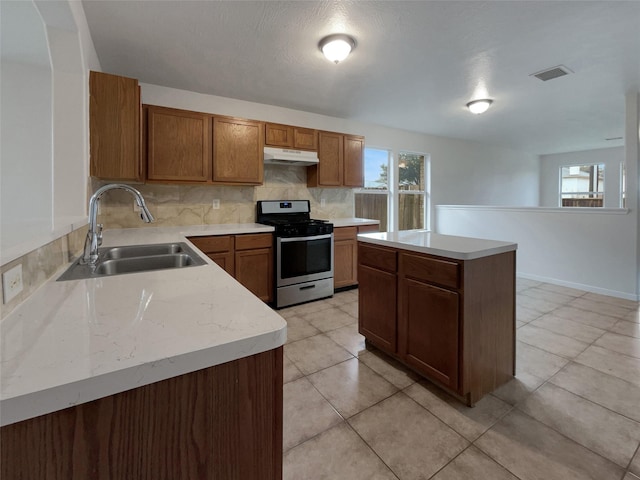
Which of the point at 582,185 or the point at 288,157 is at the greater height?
the point at 582,185

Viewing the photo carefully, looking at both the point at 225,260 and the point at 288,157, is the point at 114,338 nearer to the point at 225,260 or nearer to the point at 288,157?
the point at 225,260

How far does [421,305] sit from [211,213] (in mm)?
2631

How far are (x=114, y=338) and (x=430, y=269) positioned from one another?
5.41 ft

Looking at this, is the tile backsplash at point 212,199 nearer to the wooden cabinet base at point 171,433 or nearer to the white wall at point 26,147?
the white wall at point 26,147

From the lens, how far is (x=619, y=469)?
1.35 meters

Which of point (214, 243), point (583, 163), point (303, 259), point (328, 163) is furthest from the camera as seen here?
point (583, 163)

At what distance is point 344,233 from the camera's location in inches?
154

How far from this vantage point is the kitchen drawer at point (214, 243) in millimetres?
2898

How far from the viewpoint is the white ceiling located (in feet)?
6.66

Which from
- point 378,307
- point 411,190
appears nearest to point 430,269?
point 378,307

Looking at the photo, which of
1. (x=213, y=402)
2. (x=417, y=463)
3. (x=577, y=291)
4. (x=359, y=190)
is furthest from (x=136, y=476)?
(x=577, y=291)

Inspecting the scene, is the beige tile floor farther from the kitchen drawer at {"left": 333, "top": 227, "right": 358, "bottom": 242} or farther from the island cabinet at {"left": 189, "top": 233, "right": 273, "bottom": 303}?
the kitchen drawer at {"left": 333, "top": 227, "right": 358, "bottom": 242}

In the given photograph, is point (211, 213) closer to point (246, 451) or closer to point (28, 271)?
point (28, 271)

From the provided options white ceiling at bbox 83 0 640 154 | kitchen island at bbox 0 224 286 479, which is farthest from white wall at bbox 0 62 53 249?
kitchen island at bbox 0 224 286 479
